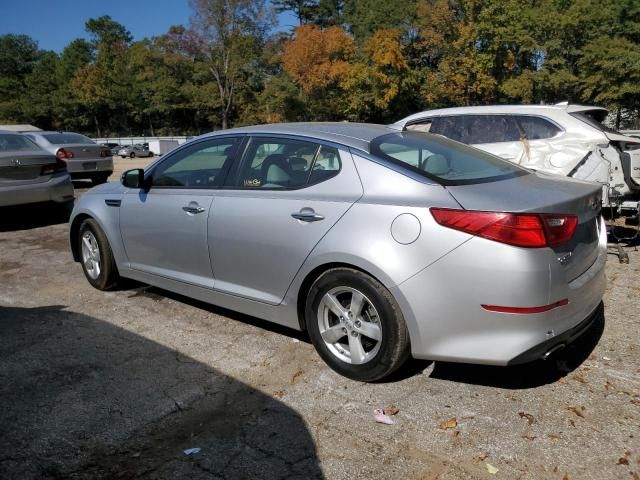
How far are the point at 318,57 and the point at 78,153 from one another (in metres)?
40.9

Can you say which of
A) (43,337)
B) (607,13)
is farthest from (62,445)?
(607,13)

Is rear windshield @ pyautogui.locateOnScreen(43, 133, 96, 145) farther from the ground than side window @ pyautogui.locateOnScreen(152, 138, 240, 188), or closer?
farther from the ground

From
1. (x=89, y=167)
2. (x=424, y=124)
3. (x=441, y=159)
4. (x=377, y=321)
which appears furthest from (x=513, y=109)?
(x=89, y=167)

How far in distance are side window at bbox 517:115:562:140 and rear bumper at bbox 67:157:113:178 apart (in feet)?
33.7

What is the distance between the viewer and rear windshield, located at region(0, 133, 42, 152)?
819cm

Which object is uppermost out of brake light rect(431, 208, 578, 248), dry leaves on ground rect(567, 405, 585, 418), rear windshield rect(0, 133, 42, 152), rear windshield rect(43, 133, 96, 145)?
rear windshield rect(43, 133, 96, 145)

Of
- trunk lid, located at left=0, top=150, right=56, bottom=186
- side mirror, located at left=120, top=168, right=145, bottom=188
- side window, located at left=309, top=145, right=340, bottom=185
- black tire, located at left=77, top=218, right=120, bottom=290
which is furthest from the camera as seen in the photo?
trunk lid, located at left=0, top=150, right=56, bottom=186

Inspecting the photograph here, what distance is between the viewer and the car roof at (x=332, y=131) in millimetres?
3383

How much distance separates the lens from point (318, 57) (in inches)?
1986

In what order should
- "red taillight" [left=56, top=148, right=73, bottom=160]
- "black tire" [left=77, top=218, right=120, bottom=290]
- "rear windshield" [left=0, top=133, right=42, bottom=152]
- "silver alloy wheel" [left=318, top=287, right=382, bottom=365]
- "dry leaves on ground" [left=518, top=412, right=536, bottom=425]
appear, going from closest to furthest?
"dry leaves on ground" [left=518, top=412, right=536, bottom=425], "silver alloy wheel" [left=318, top=287, right=382, bottom=365], "black tire" [left=77, top=218, right=120, bottom=290], "rear windshield" [left=0, top=133, right=42, bottom=152], "red taillight" [left=56, top=148, right=73, bottom=160]

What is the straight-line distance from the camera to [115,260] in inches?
190

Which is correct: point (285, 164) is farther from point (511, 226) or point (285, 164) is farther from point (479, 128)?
point (479, 128)

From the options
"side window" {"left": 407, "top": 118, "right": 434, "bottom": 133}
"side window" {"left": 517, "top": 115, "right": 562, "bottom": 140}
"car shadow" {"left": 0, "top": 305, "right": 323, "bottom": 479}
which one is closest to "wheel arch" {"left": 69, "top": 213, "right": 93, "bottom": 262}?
"car shadow" {"left": 0, "top": 305, "right": 323, "bottom": 479}

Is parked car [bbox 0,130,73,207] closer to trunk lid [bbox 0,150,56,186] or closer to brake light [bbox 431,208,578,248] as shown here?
trunk lid [bbox 0,150,56,186]
